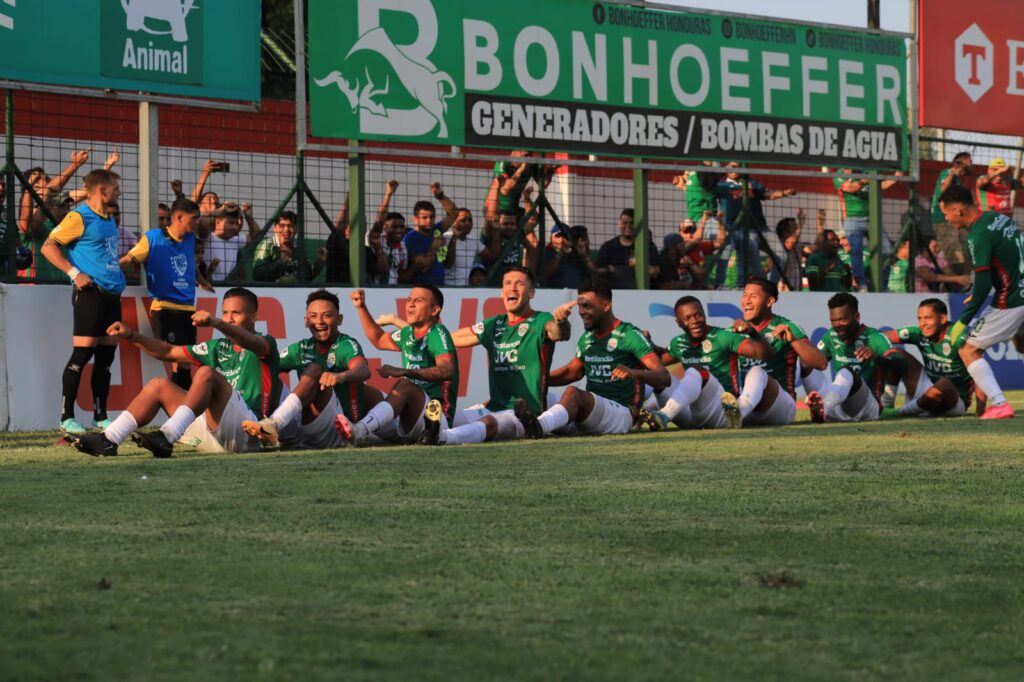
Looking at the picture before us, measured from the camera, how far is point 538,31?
48.4ft

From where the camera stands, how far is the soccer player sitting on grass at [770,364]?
Answer: 39.3ft

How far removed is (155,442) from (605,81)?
790 centimetres

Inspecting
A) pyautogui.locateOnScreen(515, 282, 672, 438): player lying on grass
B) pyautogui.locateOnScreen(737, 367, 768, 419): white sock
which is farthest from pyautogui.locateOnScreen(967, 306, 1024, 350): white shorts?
pyautogui.locateOnScreen(515, 282, 672, 438): player lying on grass

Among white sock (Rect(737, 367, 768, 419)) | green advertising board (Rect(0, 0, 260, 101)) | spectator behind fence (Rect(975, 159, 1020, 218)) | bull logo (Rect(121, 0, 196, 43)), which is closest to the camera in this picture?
white sock (Rect(737, 367, 768, 419))

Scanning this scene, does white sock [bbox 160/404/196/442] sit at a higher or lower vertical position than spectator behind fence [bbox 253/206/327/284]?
lower

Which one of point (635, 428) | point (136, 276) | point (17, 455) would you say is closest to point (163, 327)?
point (136, 276)

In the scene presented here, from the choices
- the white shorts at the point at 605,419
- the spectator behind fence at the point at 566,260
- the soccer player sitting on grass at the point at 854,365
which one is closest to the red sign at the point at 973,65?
the spectator behind fence at the point at 566,260

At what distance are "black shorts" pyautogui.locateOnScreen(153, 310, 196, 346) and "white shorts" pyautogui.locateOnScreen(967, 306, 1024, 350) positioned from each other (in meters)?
6.36

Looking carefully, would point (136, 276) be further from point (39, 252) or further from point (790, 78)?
point (790, 78)

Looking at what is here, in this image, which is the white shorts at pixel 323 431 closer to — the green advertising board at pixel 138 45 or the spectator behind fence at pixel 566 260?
the green advertising board at pixel 138 45

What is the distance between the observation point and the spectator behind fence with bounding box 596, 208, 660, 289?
Answer: 15375 millimetres

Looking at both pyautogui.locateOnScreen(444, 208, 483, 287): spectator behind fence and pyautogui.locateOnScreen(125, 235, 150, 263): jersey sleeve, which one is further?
pyautogui.locateOnScreen(444, 208, 483, 287): spectator behind fence

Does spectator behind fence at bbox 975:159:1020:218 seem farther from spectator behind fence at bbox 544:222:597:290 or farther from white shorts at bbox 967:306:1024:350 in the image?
white shorts at bbox 967:306:1024:350

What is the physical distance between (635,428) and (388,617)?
Answer: 7.97 metres
